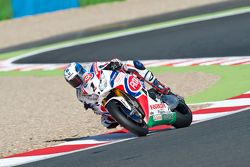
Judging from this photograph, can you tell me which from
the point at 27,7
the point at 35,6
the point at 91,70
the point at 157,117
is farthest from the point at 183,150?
the point at 35,6

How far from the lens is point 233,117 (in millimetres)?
Result: 10289

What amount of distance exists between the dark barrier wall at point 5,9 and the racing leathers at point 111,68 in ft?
54.2

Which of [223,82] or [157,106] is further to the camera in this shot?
[223,82]

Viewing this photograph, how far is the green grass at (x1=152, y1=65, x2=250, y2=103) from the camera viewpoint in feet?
43.6

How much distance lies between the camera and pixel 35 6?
26.8 metres

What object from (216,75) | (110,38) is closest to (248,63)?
(216,75)

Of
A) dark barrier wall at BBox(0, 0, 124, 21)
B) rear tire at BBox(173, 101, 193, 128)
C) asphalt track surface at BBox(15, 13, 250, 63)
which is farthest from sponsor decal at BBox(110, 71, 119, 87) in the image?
dark barrier wall at BBox(0, 0, 124, 21)

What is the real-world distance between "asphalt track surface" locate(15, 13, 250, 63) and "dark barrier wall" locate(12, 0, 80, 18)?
4252mm

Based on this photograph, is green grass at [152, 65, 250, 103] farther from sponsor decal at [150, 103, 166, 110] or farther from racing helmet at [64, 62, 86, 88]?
racing helmet at [64, 62, 86, 88]

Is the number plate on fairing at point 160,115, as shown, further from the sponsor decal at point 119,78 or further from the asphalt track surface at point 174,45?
the asphalt track surface at point 174,45

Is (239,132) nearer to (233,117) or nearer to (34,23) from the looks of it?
(233,117)

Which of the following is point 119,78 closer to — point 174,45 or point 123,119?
point 123,119

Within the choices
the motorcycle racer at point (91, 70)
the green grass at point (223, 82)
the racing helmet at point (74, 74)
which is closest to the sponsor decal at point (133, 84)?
the motorcycle racer at point (91, 70)

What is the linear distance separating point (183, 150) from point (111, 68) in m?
2.17
